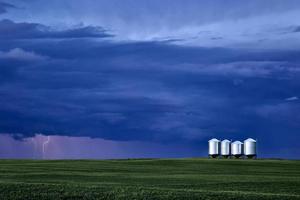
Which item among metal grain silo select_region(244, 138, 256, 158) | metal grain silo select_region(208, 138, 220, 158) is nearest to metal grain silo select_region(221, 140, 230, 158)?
metal grain silo select_region(208, 138, 220, 158)

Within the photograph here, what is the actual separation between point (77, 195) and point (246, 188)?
14.8 m

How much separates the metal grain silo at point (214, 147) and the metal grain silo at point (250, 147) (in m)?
5.06

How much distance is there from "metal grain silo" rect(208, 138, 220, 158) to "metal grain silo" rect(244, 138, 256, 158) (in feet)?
16.6

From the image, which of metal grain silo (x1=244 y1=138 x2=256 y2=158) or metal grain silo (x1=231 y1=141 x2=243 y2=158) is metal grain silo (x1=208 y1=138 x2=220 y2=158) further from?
metal grain silo (x1=244 y1=138 x2=256 y2=158)

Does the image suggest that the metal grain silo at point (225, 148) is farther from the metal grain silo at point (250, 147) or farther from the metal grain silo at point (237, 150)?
the metal grain silo at point (250, 147)

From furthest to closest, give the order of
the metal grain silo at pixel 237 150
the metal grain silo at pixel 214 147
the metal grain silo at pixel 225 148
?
the metal grain silo at pixel 214 147, the metal grain silo at pixel 225 148, the metal grain silo at pixel 237 150

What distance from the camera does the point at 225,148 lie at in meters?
112

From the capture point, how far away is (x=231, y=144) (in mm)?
111250

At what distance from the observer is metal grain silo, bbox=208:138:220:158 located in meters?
112

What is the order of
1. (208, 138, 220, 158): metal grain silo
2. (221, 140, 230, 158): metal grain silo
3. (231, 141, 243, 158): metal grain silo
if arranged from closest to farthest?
(231, 141, 243, 158): metal grain silo
(221, 140, 230, 158): metal grain silo
(208, 138, 220, 158): metal grain silo

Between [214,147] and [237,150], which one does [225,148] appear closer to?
[214,147]

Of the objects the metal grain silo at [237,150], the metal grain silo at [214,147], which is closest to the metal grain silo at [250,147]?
the metal grain silo at [237,150]

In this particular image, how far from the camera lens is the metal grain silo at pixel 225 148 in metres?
111

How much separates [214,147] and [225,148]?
2022 mm
